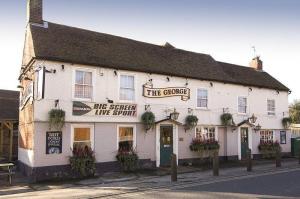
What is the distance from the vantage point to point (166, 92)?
19.5 m

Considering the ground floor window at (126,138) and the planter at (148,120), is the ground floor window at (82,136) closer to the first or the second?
the ground floor window at (126,138)

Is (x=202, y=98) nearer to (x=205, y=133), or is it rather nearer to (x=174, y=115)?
(x=205, y=133)

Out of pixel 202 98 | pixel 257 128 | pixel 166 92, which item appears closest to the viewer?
pixel 166 92

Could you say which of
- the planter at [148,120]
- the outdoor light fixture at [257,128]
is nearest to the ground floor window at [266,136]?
the outdoor light fixture at [257,128]

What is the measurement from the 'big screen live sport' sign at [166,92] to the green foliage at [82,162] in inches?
189

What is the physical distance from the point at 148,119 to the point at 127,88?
2.08 m

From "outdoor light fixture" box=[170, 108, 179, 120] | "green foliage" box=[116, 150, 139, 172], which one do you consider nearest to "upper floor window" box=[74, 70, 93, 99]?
"green foliage" box=[116, 150, 139, 172]

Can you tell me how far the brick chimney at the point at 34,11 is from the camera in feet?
58.4

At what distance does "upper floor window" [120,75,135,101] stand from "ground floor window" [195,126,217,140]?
552cm

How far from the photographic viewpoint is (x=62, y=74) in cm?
1595

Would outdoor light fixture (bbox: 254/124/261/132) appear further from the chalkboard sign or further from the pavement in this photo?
the chalkboard sign

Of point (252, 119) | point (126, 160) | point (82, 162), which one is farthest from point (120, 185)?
point (252, 119)

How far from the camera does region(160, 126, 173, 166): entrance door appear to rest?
1920 centimetres

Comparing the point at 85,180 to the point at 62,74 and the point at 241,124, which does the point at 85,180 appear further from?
the point at 241,124
